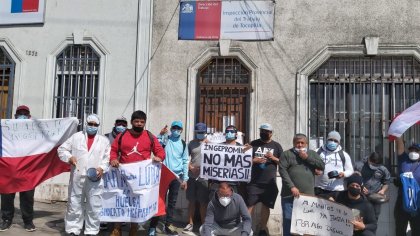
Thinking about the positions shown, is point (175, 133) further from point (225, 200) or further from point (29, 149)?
point (29, 149)

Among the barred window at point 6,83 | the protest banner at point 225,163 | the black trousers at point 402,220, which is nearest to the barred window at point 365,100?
the black trousers at point 402,220

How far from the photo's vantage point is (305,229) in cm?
584

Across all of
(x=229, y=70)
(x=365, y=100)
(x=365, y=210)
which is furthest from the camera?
(x=229, y=70)

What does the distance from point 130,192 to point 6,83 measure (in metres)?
Result: 5.65

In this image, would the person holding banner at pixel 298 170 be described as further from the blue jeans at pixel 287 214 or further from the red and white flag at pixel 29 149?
the red and white flag at pixel 29 149

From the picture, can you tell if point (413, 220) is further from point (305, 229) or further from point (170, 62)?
point (170, 62)

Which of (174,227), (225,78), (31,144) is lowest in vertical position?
(174,227)

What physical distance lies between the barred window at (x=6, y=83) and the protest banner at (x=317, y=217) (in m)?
7.13

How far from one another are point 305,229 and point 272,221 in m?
1.90

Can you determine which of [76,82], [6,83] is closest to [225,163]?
[76,82]

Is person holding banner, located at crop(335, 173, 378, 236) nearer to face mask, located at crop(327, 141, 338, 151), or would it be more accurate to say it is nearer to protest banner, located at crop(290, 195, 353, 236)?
protest banner, located at crop(290, 195, 353, 236)

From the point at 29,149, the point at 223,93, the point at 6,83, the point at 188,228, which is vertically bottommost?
the point at 188,228

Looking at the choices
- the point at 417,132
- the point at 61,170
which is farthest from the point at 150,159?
the point at 417,132

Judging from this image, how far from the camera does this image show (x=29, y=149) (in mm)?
6824
